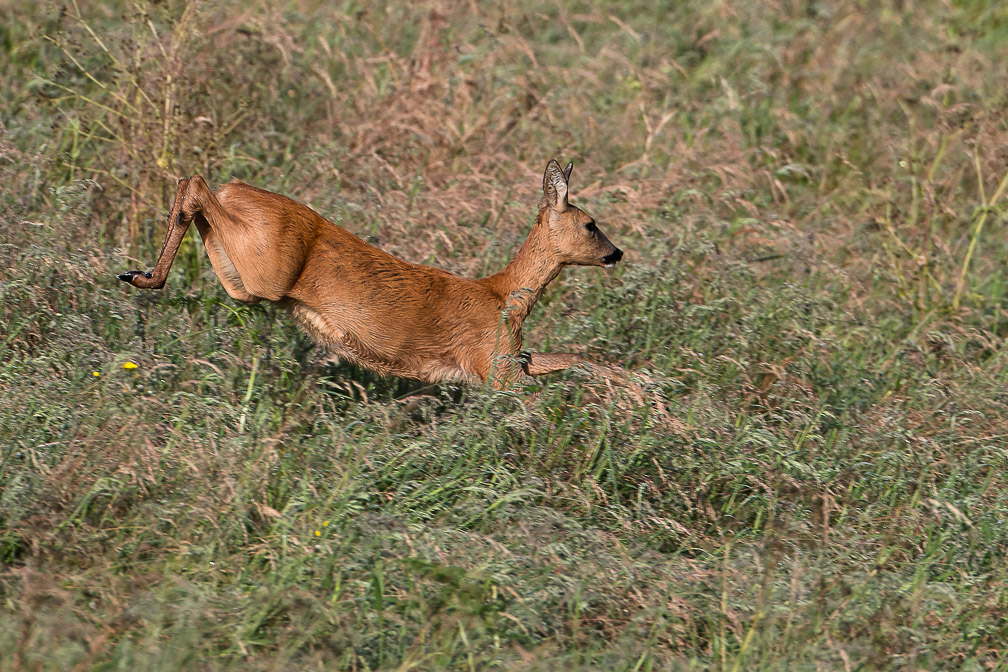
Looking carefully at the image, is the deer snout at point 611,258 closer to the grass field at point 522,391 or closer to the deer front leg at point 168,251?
the grass field at point 522,391

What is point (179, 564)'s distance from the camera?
12.6 ft

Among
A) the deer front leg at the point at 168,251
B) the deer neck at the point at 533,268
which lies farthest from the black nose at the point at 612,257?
the deer front leg at the point at 168,251

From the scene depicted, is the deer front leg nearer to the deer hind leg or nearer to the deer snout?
the deer hind leg

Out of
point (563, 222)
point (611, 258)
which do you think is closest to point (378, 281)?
point (563, 222)

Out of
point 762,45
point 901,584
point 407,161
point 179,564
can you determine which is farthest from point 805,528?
point 762,45

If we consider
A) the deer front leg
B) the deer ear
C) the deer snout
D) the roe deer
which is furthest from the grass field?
the deer ear

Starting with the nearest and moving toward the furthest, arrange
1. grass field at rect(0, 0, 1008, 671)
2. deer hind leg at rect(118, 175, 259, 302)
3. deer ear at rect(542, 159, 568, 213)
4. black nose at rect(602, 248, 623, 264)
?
grass field at rect(0, 0, 1008, 671)
deer hind leg at rect(118, 175, 259, 302)
deer ear at rect(542, 159, 568, 213)
black nose at rect(602, 248, 623, 264)

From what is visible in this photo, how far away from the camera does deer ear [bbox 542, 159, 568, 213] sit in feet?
17.7

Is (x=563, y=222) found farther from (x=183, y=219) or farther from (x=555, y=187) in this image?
(x=183, y=219)

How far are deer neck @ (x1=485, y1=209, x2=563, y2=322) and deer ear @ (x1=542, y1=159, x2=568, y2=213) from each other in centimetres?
6

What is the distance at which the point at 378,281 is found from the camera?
494cm

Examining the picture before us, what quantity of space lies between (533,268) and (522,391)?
0.67 m

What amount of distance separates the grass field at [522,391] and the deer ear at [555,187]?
2.24 feet

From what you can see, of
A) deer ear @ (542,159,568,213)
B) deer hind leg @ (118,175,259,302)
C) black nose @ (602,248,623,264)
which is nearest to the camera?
deer hind leg @ (118,175,259,302)
